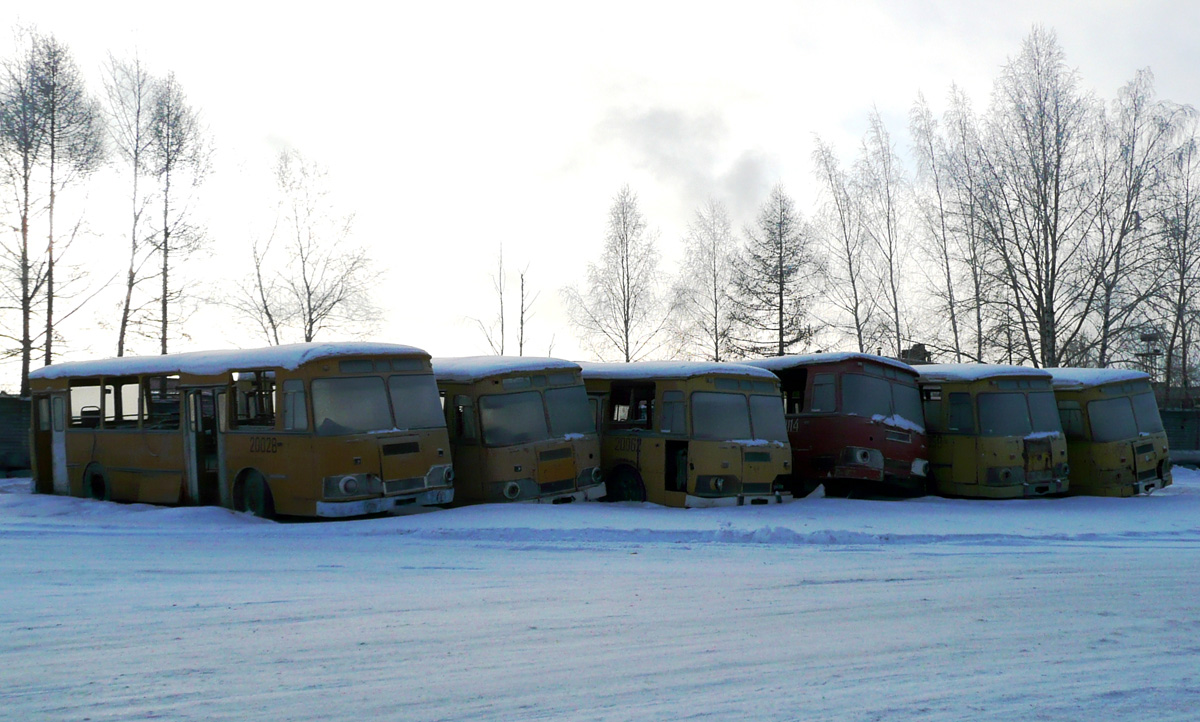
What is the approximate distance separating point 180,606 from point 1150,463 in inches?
726

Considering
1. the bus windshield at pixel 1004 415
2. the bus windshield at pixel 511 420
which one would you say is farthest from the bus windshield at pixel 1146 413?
the bus windshield at pixel 511 420

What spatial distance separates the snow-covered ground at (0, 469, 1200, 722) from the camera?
5629 millimetres

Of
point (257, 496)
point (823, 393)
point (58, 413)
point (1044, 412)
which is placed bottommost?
point (257, 496)

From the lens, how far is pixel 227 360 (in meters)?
16.3

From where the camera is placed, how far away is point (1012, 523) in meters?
14.9

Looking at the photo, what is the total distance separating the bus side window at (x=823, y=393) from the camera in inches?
742

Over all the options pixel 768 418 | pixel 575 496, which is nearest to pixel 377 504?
pixel 575 496

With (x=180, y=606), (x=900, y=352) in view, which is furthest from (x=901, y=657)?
(x=900, y=352)

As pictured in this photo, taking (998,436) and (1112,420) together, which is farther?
(1112,420)

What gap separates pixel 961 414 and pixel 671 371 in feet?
19.6

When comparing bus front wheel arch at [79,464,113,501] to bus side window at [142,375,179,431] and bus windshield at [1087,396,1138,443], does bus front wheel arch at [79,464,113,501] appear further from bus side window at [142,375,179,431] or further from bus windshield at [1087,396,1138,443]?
bus windshield at [1087,396,1138,443]

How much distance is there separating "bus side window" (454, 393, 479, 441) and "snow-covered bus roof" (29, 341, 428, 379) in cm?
113

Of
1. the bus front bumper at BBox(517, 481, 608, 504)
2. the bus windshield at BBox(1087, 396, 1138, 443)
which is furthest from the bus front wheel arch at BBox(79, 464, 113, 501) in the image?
the bus windshield at BBox(1087, 396, 1138, 443)

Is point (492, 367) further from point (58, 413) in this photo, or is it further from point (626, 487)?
point (58, 413)
